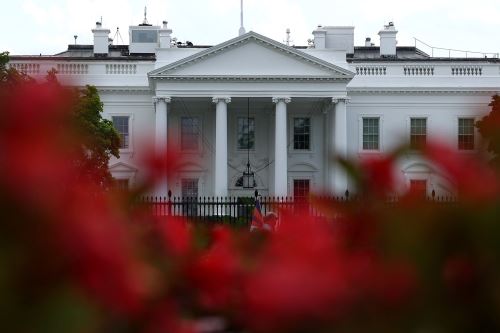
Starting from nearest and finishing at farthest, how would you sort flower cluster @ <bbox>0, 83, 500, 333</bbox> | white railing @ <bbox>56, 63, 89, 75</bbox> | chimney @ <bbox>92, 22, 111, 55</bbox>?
flower cluster @ <bbox>0, 83, 500, 333</bbox> < white railing @ <bbox>56, 63, 89, 75</bbox> < chimney @ <bbox>92, 22, 111, 55</bbox>

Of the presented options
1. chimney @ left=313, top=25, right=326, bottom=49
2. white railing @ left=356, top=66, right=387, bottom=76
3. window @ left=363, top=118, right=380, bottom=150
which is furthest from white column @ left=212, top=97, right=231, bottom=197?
chimney @ left=313, top=25, right=326, bottom=49

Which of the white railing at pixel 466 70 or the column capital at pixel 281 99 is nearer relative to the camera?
the column capital at pixel 281 99

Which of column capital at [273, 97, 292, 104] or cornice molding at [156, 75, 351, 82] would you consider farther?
column capital at [273, 97, 292, 104]

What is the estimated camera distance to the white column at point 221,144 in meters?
38.5

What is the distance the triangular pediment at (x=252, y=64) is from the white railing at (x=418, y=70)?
5.50 meters

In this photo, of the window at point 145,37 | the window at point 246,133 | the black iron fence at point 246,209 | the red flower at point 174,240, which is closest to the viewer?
the black iron fence at point 246,209

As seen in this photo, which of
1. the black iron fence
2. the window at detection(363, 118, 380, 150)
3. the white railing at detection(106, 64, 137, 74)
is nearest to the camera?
the black iron fence

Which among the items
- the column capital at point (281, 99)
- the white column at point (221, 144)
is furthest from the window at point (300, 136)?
the white column at point (221, 144)

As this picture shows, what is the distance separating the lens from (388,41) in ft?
156

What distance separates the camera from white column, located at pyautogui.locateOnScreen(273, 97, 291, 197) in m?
38.7

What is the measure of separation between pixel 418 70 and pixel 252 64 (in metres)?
9.82

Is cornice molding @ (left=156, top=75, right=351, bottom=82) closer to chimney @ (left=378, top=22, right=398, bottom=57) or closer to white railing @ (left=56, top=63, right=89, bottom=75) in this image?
white railing @ (left=56, top=63, right=89, bottom=75)

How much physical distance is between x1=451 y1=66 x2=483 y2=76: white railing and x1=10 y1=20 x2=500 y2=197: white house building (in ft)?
0.18

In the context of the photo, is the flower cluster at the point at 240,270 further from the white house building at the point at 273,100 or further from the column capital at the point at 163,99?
the column capital at the point at 163,99
